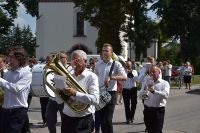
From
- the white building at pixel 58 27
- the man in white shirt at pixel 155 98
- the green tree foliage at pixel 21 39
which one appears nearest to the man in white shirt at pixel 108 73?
the man in white shirt at pixel 155 98

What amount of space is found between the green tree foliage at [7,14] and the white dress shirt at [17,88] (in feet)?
132

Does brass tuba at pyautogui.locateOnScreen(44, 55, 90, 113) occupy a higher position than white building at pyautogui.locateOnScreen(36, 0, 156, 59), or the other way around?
white building at pyautogui.locateOnScreen(36, 0, 156, 59)

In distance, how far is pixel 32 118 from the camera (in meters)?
15.6

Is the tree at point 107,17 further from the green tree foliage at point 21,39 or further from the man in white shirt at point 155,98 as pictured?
the man in white shirt at point 155,98

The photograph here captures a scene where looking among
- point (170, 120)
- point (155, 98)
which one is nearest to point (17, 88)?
point (155, 98)

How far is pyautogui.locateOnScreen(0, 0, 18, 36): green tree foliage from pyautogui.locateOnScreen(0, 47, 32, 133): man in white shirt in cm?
4028

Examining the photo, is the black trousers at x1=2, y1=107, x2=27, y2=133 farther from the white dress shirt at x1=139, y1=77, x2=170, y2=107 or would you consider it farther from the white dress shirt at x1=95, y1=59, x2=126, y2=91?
the white dress shirt at x1=95, y1=59, x2=126, y2=91

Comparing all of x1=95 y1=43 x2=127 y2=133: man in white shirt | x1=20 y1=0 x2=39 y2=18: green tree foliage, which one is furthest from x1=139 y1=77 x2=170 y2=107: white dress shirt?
x1=20 y1=0 x2=39 y2=18: green tree foliage

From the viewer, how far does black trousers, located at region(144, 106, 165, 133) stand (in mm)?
10086

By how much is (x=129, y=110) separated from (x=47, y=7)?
151 ft

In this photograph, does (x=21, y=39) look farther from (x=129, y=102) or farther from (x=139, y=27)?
(x=129, y=102)

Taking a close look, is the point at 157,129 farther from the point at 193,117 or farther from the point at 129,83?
the point at 193,117

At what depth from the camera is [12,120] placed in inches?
312

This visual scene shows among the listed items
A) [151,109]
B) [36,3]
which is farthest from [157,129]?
[36,3]
